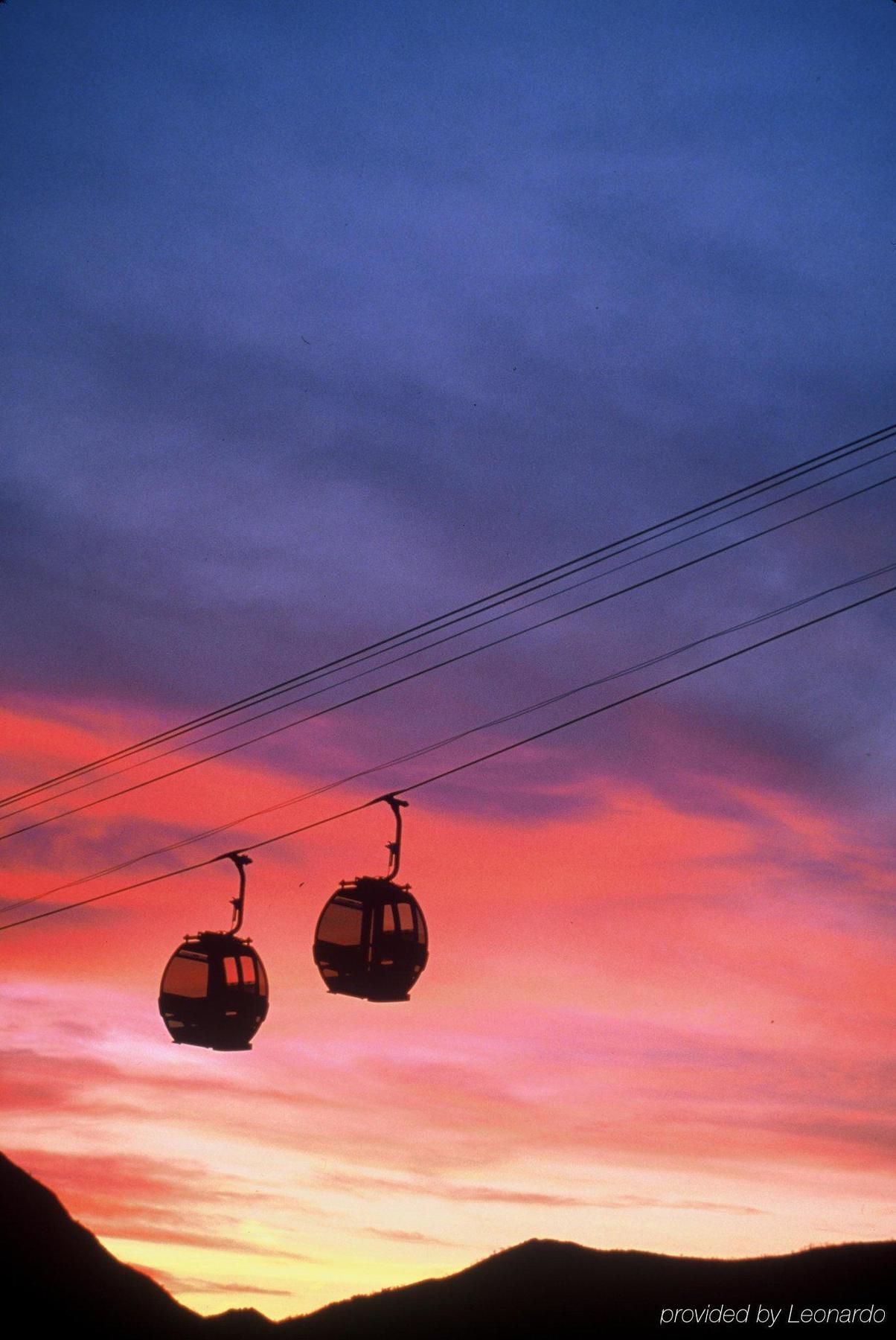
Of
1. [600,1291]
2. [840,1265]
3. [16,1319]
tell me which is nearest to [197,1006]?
[840,1265]

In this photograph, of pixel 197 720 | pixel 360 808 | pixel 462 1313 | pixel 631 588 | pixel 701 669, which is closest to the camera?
pixel 701 669

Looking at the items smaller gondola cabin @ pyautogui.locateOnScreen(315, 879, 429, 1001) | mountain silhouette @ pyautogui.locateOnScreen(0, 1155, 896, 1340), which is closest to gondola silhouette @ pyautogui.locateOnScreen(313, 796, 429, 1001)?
smaller gondola cabin @ pyautogui.locateOnScreen(315, 879, 429, 1001)

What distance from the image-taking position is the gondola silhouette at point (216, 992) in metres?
24.3

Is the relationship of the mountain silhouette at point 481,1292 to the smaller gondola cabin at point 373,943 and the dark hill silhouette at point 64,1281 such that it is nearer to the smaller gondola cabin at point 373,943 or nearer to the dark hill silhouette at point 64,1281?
the dark hill silhouette at point 64,1281

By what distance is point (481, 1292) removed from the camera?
→ 83.8 m

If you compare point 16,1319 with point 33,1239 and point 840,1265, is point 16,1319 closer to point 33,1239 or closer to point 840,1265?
point 33,1239

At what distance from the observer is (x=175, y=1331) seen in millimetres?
112500

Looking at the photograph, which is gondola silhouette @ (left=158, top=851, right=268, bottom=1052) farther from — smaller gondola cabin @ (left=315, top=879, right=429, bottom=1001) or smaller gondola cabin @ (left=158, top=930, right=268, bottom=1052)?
smaller gondola cabin @ (left=315, top=879, right=429, bottom=1001)

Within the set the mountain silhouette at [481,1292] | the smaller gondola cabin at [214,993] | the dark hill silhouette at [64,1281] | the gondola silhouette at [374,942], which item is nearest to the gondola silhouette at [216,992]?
the smaller gondola cabin at [214,993]

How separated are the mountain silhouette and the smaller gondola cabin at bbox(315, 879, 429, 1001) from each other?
43.5 metres

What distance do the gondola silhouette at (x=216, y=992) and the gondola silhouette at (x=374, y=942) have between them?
279 cm

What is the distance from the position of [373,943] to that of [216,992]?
3.94 m

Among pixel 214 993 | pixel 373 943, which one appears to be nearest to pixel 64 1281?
pixel 214 993

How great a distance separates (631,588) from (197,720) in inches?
328
